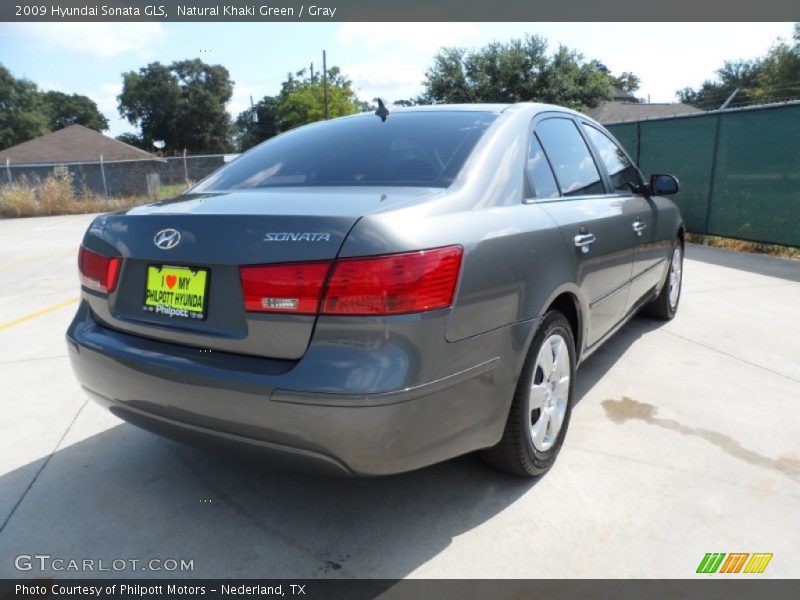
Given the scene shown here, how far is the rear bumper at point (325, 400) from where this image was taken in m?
1.85

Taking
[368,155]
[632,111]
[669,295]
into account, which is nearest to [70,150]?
[632,111]

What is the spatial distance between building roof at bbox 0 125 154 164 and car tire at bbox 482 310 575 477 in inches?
1797

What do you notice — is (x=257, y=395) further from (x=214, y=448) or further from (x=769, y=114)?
(x=769, y=114)

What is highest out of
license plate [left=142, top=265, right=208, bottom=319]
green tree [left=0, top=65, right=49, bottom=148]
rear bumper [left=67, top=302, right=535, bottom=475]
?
green tree [left=0, top=65, right=49, bottom=148]

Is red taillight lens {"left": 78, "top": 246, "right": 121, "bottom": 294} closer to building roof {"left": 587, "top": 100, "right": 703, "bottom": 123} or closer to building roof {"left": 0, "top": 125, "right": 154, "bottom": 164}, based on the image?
building roof {"left": 587, "top": 100, "right": 703, "bottom": 123}

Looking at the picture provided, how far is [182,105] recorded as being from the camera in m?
68.1

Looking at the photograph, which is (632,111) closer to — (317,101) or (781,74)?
(781,74)

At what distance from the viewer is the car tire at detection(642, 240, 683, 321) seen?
4969 mm

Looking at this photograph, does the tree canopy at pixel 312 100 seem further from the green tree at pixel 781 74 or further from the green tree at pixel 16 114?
the green tree at pixel 781 74

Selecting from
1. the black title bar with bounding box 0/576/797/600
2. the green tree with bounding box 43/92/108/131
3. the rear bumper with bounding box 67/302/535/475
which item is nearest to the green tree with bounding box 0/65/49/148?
the green tree with bounding box 43/92/108/131

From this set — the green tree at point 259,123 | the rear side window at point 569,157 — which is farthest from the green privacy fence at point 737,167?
the green tree at point 259,123

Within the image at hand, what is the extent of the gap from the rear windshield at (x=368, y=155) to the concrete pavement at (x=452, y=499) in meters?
1.30

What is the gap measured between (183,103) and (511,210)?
2888 inches

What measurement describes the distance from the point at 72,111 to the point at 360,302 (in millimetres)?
96448
